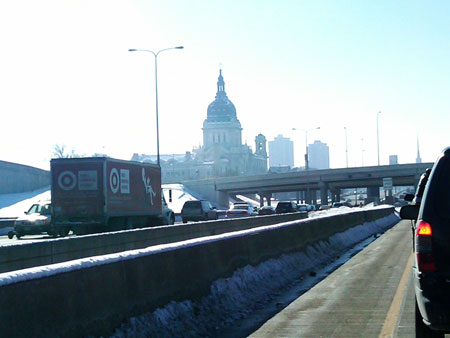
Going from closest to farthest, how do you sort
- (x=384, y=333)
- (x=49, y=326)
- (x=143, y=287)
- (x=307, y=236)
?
(x=49, y=326), (x=143, y=287), (x=384, y=333), (x=307, y=236)

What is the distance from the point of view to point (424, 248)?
6957 mm

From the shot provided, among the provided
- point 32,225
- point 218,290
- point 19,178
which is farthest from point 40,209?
point 19,178

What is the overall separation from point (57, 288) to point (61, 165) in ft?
82.1

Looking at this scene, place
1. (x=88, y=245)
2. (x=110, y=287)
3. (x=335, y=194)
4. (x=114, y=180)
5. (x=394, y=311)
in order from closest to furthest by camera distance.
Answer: (x=110, y=287), (x=394, y=311), (x=88, y=245), (x=114, y=180), (x=335, y=194)

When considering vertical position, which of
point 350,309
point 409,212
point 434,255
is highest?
point 409,212

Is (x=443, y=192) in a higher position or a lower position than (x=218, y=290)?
higher

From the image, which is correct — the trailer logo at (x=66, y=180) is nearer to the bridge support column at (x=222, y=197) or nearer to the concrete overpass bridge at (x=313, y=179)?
the concrete overpass bridge at (x=313, y=179)

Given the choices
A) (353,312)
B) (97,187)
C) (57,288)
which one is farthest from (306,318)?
(97,187)

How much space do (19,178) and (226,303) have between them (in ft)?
257

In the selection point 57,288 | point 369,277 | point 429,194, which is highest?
point 429,194

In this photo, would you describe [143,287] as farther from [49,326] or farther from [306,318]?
[306,318]

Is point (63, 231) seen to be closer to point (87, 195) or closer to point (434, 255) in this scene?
point (87, 195)

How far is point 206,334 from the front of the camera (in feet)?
31.3

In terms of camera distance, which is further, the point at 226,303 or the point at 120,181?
the point at 120,181
